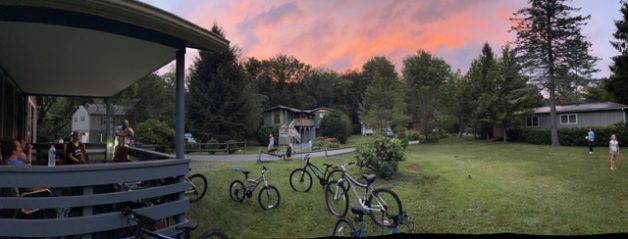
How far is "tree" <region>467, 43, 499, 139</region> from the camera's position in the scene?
2059 cm

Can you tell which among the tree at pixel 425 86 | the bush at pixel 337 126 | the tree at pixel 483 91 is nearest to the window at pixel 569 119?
the tree at pixel 483 91

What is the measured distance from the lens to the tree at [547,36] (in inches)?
640

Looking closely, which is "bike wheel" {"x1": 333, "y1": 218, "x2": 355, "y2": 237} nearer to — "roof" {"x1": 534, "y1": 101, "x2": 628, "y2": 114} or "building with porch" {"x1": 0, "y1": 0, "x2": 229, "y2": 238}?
"building with porch" {"x1": 0, "y1": 0, "x2": 229, "y2": 238}

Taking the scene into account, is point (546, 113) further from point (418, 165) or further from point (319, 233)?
point (319, 233)

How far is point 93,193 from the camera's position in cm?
331

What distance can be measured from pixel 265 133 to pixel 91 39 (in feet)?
21.4

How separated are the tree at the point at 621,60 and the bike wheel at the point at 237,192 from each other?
1591cm

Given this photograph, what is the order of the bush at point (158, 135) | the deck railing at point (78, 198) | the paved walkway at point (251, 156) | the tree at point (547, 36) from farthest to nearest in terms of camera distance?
the tree at point (547, 36) < the bush at point (158, 135) < the paved walkway at point (251, 156) < the deck railing at point (78, 198)

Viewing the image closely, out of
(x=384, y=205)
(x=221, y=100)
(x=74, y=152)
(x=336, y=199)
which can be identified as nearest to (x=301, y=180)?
(x=336, y=199)

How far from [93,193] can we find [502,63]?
2155cm

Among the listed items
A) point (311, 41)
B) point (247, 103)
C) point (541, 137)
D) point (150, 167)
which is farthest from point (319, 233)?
point (541, 137)

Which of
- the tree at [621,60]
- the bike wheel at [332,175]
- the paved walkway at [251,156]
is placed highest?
the tree at [621,60]

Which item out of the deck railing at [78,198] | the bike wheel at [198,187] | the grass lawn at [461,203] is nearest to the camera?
the deck railing at [78,198]

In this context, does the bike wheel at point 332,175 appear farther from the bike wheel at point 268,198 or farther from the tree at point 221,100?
the tree at point 221,100
